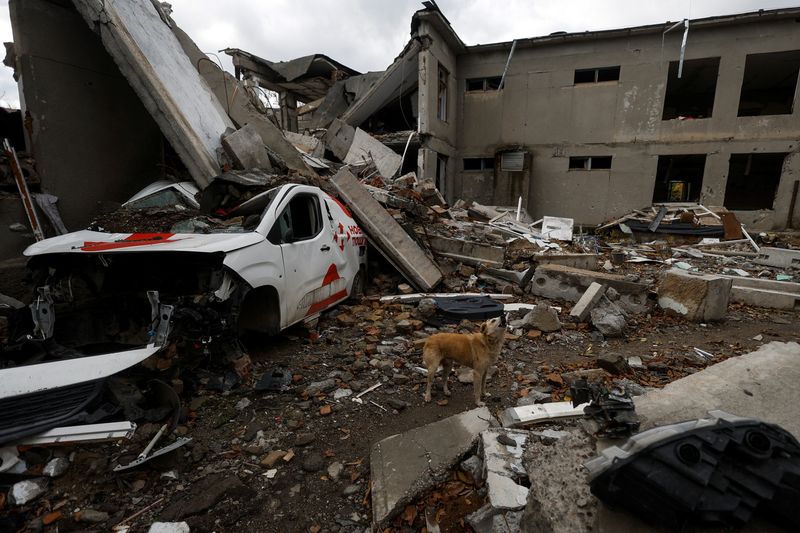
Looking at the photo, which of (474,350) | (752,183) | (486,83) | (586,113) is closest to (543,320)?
(474,350)

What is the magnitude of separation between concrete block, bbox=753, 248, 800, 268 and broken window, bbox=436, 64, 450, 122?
10.5 metres

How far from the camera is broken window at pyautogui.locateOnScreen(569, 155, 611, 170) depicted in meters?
14.7

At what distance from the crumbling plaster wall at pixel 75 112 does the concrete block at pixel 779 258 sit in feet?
45.9

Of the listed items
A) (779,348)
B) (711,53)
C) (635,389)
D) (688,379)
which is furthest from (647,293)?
(711,53)

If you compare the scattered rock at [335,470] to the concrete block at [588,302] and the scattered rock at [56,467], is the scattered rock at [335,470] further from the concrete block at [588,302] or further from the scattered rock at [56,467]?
the concrete block at [588,302]

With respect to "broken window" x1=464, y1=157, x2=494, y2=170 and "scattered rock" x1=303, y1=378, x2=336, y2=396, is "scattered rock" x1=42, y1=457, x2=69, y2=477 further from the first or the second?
"broken window" x1=464, y1=157, x2=494, y2=170

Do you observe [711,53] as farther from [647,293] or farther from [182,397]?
[182,397]

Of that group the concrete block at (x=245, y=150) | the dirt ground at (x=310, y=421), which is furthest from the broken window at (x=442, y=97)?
the dirt ground at (x=310, y=421)

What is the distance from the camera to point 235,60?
47.6 feet

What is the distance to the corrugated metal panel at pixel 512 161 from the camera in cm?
1482

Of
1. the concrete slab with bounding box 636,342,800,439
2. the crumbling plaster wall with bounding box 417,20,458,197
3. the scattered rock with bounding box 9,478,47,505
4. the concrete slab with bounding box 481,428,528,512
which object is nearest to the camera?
the concrete slab with bounding box 481,428,528,512

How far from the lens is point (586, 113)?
14.4 meters

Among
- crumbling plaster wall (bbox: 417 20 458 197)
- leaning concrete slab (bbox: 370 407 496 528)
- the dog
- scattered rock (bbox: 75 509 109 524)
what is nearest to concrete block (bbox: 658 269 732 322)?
the dog

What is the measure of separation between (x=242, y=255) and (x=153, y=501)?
1819 mm
